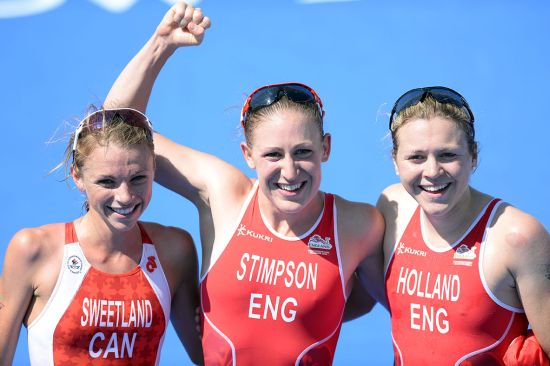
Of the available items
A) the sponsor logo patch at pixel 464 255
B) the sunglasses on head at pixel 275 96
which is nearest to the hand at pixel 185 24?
the sunglasses on head at pixel 275 96

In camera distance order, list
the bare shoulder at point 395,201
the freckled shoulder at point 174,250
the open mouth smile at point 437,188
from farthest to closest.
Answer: the bare shoulder at point 395,201, the freckled shoulder at point 174,250, the open mouth smile at point 437,188

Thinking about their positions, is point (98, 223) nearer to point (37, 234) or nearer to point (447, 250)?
point (37, 234)

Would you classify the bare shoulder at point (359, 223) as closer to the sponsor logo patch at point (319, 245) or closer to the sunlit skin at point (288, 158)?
the sponsor logo patch at point (319, 245)

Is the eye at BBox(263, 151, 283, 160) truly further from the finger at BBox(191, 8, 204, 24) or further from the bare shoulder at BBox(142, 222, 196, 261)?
the finger at BBox(191, 8, 204, 24)

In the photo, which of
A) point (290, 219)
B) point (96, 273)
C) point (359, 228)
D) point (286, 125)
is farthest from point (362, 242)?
point (96, 273)

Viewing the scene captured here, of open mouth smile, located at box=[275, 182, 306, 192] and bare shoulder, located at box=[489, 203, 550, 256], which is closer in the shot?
bare shoulder, located at box=[489, 203, 550, 256]

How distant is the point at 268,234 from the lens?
3.71 metres

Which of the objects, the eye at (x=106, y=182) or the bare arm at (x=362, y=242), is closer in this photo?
the eye at (x=106, y=182)

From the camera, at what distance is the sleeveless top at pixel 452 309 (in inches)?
137

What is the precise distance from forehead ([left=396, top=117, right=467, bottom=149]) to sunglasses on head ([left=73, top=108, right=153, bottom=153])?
3.68 feet

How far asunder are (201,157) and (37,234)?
809mm

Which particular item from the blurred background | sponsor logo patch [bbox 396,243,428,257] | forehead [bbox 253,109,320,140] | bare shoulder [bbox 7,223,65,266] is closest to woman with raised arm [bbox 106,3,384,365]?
forehead [bbox 253,109,320,140]

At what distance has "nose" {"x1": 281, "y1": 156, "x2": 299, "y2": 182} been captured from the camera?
3.47 meters

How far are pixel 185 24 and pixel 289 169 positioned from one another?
34.5 inches
